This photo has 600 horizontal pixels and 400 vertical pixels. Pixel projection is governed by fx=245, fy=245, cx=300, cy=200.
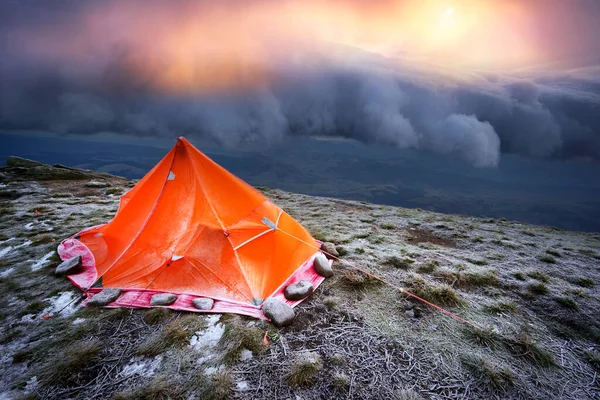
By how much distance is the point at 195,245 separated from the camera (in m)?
7.57

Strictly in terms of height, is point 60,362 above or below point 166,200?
below

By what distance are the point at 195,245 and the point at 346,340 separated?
506 cm

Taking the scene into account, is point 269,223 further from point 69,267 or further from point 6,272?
point 6,272

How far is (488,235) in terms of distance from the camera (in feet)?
44.7

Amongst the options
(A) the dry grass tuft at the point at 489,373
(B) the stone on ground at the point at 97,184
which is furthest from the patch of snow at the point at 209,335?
(B) the stone on ground at the point at 97,184

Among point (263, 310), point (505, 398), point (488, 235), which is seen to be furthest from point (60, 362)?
point (488, 235)

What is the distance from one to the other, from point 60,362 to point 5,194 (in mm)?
23021

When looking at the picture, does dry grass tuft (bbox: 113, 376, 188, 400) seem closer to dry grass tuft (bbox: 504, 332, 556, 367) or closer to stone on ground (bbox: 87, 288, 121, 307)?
stone on ground (bbox: 87, 288, 121, 307)

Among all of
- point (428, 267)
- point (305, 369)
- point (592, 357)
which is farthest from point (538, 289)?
point (305, 369)

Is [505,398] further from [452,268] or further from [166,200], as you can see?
[166,200]

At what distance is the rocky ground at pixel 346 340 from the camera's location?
467cm

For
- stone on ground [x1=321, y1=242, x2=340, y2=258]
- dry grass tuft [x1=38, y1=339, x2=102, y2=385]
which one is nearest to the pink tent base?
stone on ground [x1=321, y1=242, x2=340, y2=258]

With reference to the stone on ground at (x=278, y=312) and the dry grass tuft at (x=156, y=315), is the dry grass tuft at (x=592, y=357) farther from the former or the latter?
the dry grass tuft at (x=156, y=315)

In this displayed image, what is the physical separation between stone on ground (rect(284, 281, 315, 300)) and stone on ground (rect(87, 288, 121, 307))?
4776 millimetres
